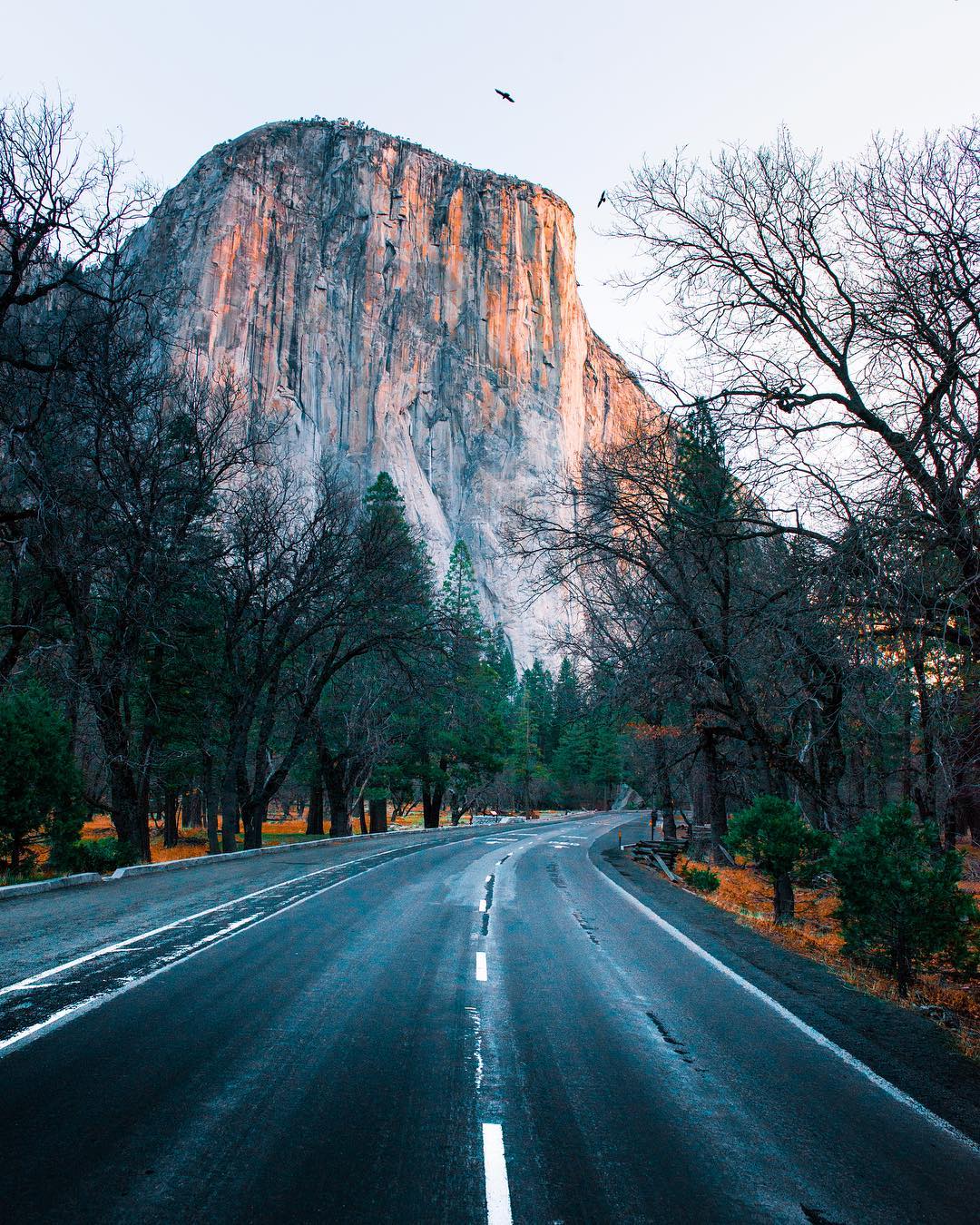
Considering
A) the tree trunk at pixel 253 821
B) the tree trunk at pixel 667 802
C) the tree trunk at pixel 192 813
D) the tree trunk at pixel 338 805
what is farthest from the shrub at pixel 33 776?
the tree trunk at pixel 192 813

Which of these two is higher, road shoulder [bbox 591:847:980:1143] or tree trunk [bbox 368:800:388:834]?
road shoulder [bbox 591:847:980:1143]

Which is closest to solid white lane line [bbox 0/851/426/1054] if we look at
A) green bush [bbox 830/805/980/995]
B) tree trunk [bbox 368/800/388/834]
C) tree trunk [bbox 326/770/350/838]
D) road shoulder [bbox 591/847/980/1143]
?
road shoulder [bbox 591/847/980/1143]

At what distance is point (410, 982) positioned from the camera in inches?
315

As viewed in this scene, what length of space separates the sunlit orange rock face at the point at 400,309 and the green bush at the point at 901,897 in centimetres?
8764

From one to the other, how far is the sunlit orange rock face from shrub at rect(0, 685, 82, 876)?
78334 mm

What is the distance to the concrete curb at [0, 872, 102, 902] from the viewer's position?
1338cm

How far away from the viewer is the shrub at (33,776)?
18.1 meters

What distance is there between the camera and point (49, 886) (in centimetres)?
1459

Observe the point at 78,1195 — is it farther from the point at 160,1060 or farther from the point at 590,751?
the point at 590,751

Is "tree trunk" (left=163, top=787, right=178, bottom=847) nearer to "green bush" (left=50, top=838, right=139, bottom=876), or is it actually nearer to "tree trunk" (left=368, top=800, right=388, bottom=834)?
"tree trunk" (left=368, top=800, right=388, bottom=834)

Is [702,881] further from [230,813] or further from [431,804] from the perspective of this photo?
[431,804]

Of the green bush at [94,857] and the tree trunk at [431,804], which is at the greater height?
the green bush at [94,857]

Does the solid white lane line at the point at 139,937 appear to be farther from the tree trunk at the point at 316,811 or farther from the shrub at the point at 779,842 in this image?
the tree trunk at the point at 316,811

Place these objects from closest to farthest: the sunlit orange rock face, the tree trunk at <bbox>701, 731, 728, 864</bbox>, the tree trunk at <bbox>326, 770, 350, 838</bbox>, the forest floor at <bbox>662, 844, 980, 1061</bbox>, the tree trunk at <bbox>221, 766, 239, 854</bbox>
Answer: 1. the forest floor at <bbox>662, 844, 980, 1061</bbox>
2. the tree trunk at <bbox>701, 731, 728, 864</bbox>
3. the tree trunk at <bbox>221, 766, 239, 854</bbox>
4. the tree trunk at <bbox>326, 770, 350, 838</bbox>
5. the sunlit orange rock face
